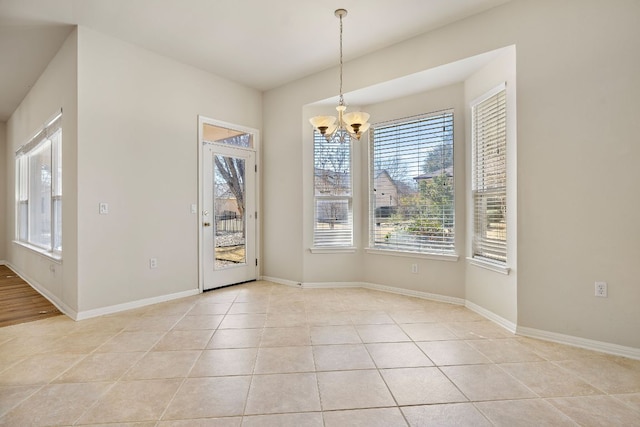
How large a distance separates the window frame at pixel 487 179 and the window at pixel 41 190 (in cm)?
470

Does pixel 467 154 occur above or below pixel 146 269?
above

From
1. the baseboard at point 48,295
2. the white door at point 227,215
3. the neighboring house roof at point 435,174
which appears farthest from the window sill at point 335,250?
the baseboard at point 48,295

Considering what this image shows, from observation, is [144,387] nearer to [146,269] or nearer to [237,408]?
[237,408]

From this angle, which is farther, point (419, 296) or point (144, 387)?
point (419, 296)

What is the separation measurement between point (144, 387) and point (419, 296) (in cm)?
313

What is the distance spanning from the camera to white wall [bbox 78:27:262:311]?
343 cm

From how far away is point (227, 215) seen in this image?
476 centimetres

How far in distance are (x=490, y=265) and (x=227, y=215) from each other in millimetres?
3385

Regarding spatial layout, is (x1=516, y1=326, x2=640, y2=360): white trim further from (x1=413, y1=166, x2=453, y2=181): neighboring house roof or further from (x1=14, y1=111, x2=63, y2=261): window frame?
(x1=14, y1=111, x2=63, y2=261): window frame

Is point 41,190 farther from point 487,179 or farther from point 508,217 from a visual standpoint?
point 508,217

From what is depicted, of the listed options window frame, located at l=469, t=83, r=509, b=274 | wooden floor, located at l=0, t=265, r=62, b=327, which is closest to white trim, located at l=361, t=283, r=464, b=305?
window frame, located at l=469, t=83, r=509, b=274

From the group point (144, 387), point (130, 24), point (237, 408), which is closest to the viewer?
point (237, 408)

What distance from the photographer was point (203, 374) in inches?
87.7

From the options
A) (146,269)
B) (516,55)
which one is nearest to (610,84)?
(516,55)
